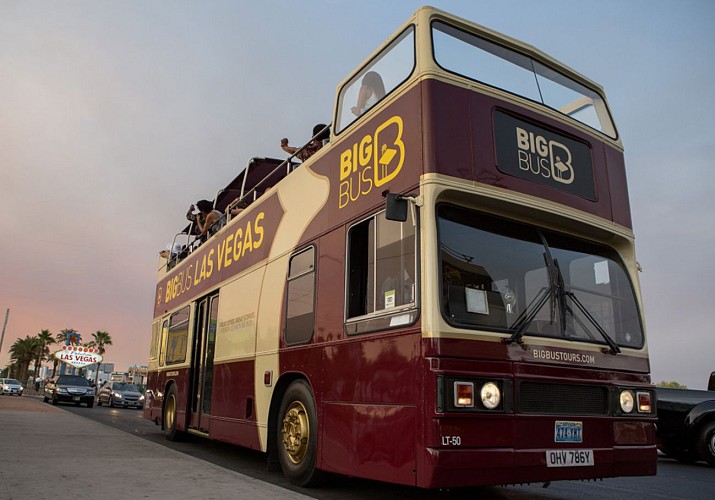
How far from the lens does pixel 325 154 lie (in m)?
6.93

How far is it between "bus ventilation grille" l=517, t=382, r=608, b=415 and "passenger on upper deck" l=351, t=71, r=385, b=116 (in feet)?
10.2

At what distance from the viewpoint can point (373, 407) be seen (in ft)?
16.8

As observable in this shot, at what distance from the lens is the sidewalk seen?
201 inches

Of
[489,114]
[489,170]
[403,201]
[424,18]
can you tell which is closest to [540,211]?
[489,170]

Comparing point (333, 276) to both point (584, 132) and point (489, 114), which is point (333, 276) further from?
point (584, 132)

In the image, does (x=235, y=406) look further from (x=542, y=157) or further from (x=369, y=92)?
(x=542, y=157)

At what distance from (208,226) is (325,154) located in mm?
5611

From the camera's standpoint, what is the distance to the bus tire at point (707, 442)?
10180 mm

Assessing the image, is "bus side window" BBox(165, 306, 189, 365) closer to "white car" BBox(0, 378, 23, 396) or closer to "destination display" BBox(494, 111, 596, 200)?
"destination display" BBox(494, 111, 596, 200)

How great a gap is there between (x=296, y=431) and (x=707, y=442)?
758 centimetres

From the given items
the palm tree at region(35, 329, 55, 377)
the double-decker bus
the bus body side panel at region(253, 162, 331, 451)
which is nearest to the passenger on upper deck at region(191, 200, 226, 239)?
the bus body side panel at region(253, 162, 331, 451)

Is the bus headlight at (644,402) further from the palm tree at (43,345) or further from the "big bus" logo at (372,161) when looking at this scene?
the palm tree at (43,345)

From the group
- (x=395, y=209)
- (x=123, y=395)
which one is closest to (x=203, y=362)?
(x=395, y=209)

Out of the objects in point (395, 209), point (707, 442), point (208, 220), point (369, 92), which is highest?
point (208, 220)
